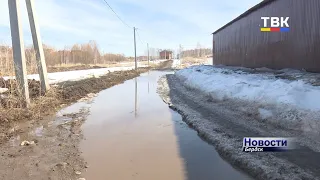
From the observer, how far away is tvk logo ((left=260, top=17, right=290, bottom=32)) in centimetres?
1580

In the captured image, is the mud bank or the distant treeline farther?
the distant treeline

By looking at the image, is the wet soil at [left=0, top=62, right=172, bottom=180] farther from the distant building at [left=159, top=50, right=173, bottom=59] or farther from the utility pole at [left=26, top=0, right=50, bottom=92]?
the distant building at [left=159, top=50, right=173, bottom=59]

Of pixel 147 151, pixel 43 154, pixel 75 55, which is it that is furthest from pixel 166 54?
pixel 43 154

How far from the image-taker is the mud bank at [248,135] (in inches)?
171

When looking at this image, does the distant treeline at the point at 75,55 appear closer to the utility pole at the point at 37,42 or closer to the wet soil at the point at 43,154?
the utility pole at the point at 37,42

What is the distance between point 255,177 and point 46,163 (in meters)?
3.37

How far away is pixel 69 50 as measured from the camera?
81250 mm

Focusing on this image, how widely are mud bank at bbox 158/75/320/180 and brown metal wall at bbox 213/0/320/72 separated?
5.80 meters

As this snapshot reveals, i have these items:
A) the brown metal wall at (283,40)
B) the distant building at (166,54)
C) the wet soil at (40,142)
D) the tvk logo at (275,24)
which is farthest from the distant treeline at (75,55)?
the wet soil at (40,142)

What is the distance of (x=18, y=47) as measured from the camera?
9766mm

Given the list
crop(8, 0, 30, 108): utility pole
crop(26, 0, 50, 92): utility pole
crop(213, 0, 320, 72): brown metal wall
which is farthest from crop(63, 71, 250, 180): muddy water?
crop(213, 0, 320, 72): brown metal wall

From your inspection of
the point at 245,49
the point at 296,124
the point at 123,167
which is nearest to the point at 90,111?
the point at 123,167

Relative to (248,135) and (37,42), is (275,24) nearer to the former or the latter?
(37,42)

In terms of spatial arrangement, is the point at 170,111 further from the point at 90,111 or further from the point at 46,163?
the point at 46,163
